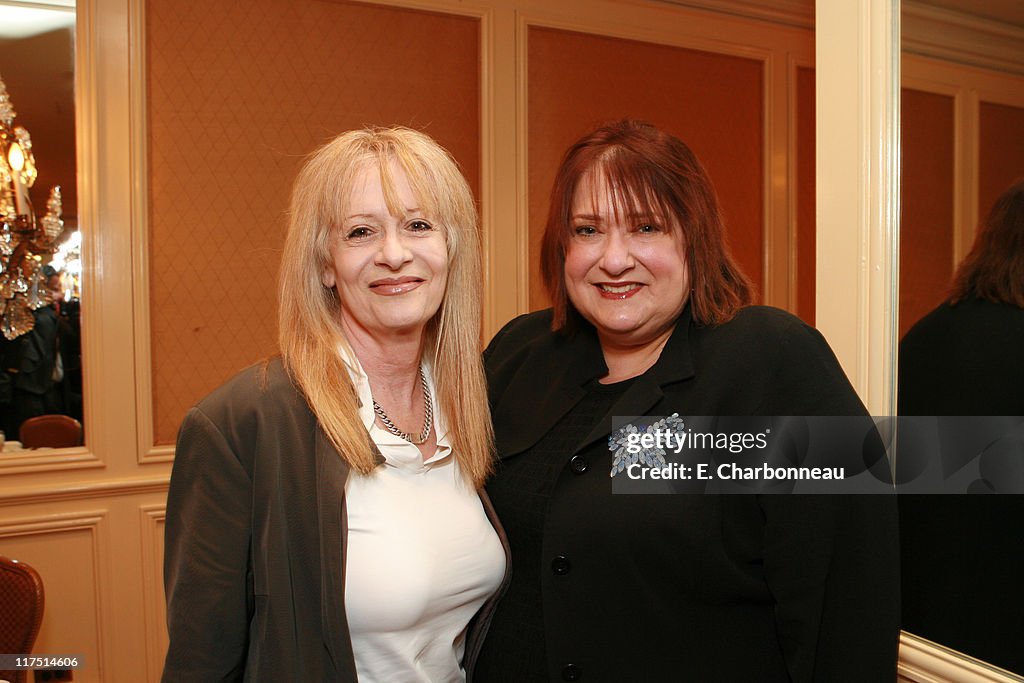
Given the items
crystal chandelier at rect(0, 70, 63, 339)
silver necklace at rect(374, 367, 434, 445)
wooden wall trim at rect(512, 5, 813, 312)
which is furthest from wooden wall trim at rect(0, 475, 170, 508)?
wooden wall trim at rect(512, 5, 813, 312)

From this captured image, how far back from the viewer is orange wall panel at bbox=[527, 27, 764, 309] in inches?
171

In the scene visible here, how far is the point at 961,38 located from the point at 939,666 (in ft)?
3.74

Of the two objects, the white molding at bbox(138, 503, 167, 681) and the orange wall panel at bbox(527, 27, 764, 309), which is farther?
the orange wall panel at bbox(527, 27, 764, 309)

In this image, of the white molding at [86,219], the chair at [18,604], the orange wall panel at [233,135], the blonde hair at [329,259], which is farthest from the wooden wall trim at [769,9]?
the chair at [18,604]

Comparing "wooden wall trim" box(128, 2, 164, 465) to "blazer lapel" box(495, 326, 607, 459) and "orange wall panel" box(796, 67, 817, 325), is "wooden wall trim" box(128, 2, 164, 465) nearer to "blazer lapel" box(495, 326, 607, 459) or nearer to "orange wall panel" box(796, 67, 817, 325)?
"blazer lapel" box(495, 326, 607, 459)

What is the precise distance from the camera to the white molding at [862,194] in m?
1.60

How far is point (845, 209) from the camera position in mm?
1666

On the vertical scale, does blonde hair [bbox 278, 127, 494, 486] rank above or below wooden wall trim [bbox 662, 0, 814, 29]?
below

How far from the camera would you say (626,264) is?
1.60 meters

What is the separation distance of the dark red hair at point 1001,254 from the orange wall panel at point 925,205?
7 cm

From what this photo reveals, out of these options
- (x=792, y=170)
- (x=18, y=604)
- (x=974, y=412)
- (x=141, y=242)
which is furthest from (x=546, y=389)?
(x=792, y=170)

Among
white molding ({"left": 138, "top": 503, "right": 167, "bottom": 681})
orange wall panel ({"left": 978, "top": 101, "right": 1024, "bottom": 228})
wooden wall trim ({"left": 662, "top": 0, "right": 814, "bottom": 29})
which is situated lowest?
white molding ({"left": 138, "top": 503, "right": 167, "bottom": 681})

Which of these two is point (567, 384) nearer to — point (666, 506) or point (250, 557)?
point (666, 506)

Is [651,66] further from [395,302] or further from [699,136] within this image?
[395,302]
